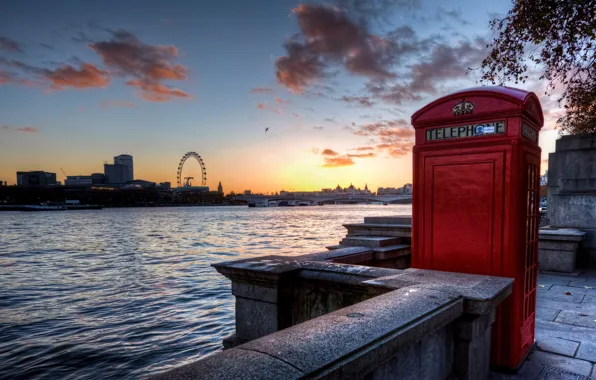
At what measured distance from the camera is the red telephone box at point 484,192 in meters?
3.21

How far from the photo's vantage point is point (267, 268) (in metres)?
3.62

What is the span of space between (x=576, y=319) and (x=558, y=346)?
1.29 metres

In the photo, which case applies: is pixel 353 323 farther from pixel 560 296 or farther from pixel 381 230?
pixel 560 296

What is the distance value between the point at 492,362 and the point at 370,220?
4550mm

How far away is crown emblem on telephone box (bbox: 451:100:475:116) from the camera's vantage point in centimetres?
334

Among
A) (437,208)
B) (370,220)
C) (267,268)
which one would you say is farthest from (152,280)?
(437,208)

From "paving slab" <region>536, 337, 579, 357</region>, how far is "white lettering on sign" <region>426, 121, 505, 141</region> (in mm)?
2492

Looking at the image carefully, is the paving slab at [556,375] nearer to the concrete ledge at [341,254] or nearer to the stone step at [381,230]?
the concrete ledge at [341,254]

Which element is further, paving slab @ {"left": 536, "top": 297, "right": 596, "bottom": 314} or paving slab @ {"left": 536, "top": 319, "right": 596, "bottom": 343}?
paving slab @ {"left": 536, "top": 297, "right": 596, "bottom": 314}

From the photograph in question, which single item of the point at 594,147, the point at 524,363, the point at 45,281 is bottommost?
the point at 45,281

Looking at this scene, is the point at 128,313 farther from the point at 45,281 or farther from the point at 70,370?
the point at 45,281

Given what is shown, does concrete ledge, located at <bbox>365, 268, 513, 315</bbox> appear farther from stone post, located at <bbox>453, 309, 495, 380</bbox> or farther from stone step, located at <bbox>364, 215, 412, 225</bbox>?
stone step, located at <bbox>364, 215, 412, 225</bbox>

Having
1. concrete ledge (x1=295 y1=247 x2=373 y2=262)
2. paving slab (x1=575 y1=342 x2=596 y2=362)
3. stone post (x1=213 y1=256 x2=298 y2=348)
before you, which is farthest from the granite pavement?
concrete ledge (x1=295 y1=247 x2=373 y2=262)

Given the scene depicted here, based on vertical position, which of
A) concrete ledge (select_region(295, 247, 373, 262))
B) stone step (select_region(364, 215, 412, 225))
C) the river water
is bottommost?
the river water
